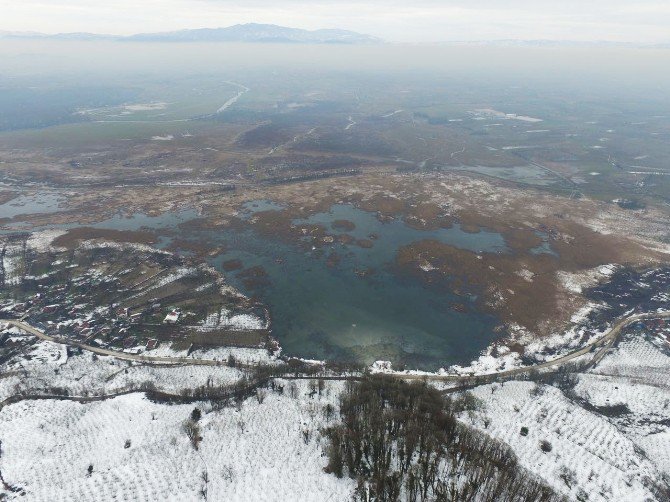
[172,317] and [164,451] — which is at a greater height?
[172,317]

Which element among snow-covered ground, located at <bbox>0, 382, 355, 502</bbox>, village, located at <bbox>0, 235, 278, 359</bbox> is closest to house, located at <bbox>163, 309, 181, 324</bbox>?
village, located at <bbox>0, 235, 278, 359</bbox>

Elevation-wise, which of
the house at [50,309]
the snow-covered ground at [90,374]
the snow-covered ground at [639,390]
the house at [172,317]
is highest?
the house at [50,309]

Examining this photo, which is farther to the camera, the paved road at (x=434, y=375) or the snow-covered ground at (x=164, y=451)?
the paved road at (x=434, y=375)

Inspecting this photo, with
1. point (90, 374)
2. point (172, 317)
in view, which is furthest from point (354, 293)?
point (90, 374)

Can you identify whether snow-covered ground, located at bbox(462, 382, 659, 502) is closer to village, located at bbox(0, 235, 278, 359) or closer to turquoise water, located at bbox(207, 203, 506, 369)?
turquoise water, located at bbox(207, 203, 506, 369)

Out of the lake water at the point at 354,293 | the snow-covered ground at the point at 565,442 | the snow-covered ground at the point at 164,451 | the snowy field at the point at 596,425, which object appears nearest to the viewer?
the snow-covered ground at the point at 164,451

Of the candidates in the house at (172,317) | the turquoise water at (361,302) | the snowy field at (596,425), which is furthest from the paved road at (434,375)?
the house at (172,317)

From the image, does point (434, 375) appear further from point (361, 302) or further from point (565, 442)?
point (361, 302)

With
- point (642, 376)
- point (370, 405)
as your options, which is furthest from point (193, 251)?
point (642, 376)

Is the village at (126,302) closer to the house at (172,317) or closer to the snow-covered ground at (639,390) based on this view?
the house at (172,317)
